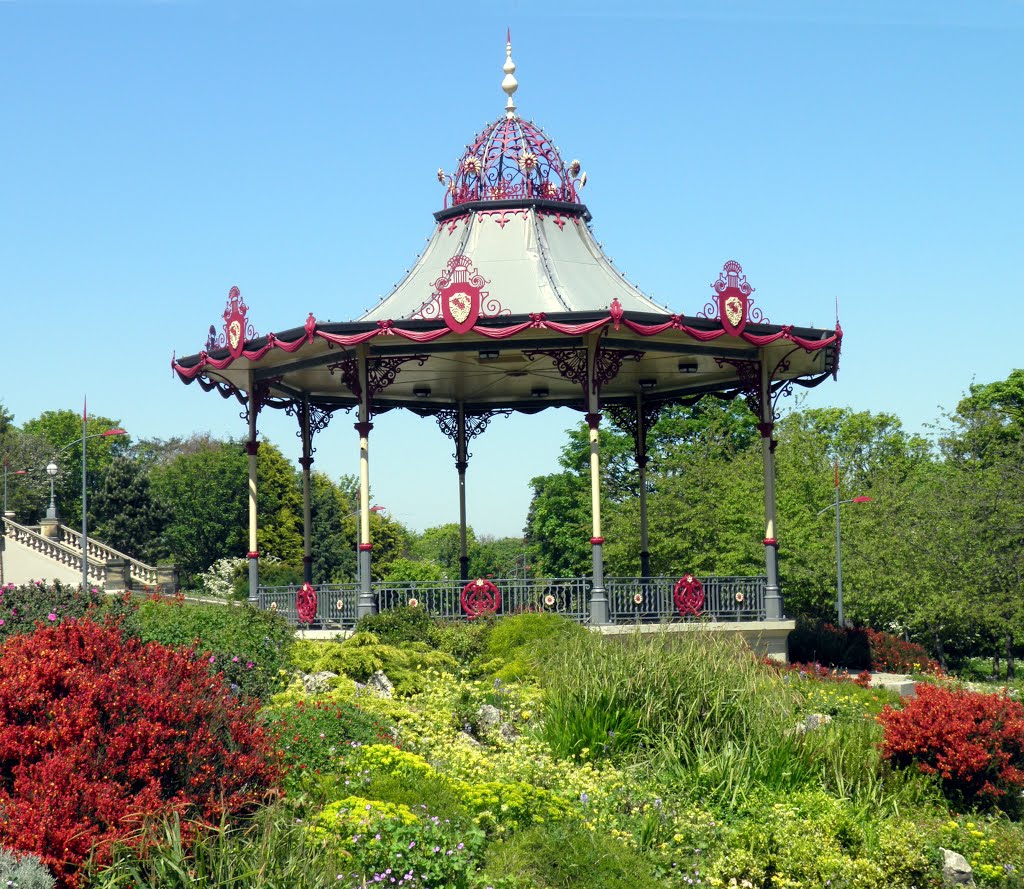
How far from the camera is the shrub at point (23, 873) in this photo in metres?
9.30

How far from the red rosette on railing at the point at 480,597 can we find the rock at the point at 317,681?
532 cm

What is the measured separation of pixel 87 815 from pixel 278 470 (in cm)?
7283

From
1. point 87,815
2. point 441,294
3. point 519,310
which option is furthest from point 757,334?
point 87,815

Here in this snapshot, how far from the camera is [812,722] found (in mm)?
17609

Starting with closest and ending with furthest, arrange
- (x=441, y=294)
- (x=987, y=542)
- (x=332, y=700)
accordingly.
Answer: (x=332, y=700) < (x=441, y=294) < (x=987, y=542)

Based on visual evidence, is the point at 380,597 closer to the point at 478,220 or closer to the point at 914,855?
the point at 478,220

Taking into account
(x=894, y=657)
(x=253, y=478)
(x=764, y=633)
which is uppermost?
(x=253, y=478)

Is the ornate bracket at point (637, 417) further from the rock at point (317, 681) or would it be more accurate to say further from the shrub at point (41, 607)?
the shrub at point (41, 607)

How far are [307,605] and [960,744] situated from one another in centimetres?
1361

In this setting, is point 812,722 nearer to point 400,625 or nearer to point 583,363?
point 400,625

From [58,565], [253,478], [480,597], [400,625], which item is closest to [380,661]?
[400,625]

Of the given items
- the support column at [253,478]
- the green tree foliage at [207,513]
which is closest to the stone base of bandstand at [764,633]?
the support column at [253,478]

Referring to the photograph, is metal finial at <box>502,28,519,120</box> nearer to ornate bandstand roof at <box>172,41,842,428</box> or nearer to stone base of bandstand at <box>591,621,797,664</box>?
ornate bandstand roof at <box>172,41,842,428</box>

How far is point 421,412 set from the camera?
32.8 metres
